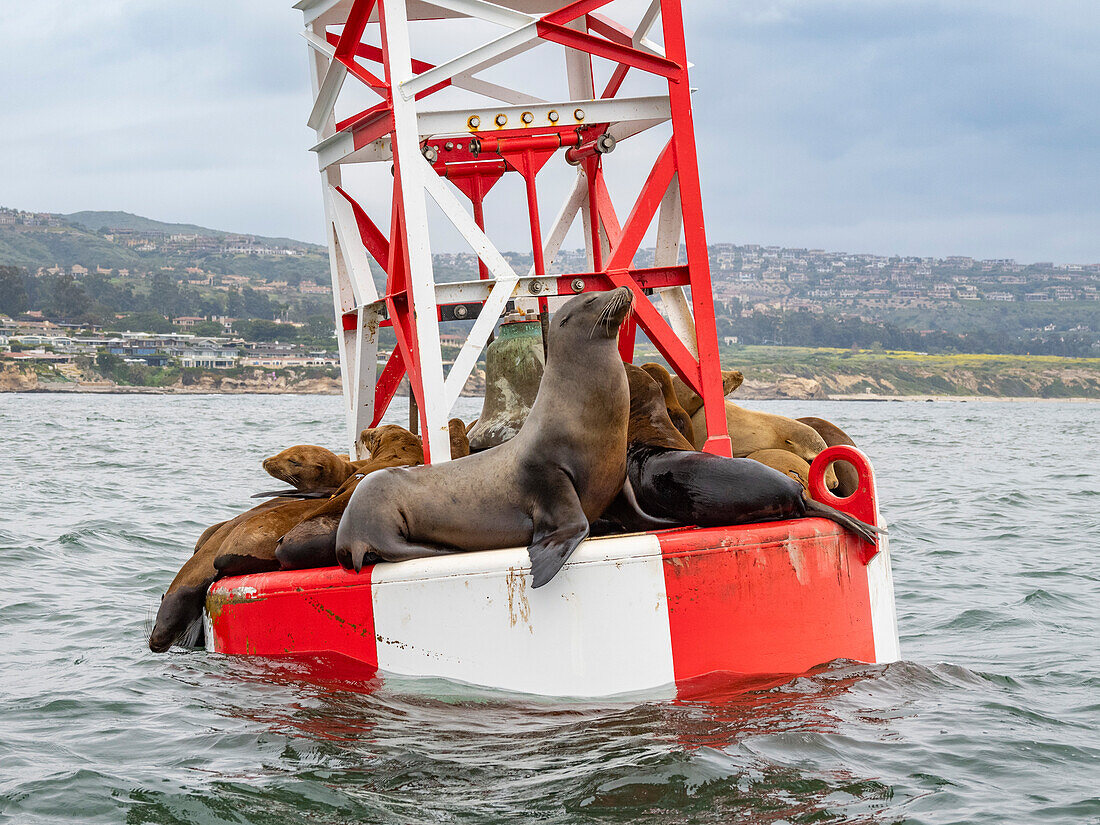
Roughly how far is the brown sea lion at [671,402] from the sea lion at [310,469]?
81.2 inches

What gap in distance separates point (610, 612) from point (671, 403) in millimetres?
2050

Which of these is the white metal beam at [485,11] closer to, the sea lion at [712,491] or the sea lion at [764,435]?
the sea lion at [712,491]

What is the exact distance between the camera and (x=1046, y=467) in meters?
26.3

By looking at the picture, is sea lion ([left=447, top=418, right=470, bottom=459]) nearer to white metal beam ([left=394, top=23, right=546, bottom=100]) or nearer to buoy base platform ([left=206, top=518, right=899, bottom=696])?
buoy base platform ([left=206, top=518, right=899, bottom=696])

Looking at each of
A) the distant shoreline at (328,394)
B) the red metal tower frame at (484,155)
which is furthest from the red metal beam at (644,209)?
the distant shoreline at (328,394)

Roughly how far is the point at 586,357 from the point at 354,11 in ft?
9.44

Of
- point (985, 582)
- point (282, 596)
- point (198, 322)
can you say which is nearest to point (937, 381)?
point (198, 322)

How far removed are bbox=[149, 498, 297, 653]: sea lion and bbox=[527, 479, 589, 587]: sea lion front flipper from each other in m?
1.90

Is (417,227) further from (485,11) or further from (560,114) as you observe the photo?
(485,11)

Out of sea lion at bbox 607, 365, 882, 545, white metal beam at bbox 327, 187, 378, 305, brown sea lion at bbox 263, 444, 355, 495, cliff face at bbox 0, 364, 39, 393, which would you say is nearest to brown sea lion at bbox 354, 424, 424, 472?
brown sea lion at bbox 263, 444, 355, 495

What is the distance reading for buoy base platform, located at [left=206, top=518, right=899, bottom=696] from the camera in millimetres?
5480

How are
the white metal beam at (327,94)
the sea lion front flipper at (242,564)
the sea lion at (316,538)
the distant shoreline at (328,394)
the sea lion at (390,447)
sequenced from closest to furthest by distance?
1. the sea lion at (316,538)
2. the sea lion front flipper at (242,564)
3. the sea lion at (390,447)
4. the white metal beam at (327,94)
5. the distant shoreline at (328,394)

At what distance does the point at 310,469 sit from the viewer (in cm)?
726

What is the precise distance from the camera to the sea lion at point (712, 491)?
19.6 feet
